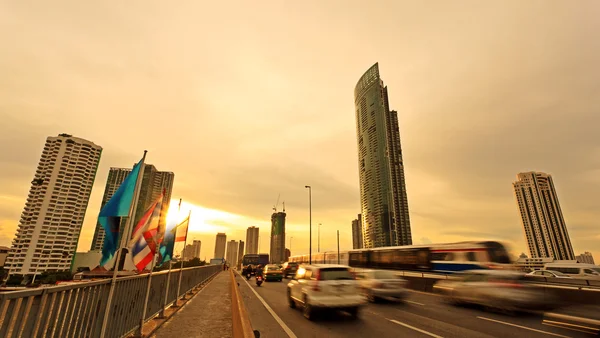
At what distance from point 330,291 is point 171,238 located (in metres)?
7.14

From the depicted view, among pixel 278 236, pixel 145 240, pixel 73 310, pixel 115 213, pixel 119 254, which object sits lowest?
pixel 73 310

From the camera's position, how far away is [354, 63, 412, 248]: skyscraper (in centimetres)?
10950

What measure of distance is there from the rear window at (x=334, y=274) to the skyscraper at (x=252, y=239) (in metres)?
184

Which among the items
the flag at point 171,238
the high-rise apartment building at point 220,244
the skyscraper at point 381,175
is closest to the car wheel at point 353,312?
the flag at point 171,238

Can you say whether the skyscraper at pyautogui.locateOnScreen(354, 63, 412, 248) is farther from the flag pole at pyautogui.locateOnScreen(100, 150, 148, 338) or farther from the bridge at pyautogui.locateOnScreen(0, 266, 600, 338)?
the flag pole at pyautogui.locateOnScreen(100, 150, 148, 338)

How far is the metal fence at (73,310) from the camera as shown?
2.74 m

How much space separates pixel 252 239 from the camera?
19175 centimetres

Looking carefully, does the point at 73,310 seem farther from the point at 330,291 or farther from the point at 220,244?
the point at 220,244

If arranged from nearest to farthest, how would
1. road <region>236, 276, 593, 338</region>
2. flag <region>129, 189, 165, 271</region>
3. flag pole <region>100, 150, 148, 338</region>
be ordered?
1. flag pole <region>100, 150, 148, 338</region>
2. flag <region>129, 189, 165, 271</region>
3. road <region>236, 276, 593, 338</region>

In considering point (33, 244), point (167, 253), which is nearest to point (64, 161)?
point (33, 244)

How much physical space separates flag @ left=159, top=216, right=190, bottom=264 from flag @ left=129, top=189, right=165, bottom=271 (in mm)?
3647

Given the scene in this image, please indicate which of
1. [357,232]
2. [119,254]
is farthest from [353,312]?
[357,232]

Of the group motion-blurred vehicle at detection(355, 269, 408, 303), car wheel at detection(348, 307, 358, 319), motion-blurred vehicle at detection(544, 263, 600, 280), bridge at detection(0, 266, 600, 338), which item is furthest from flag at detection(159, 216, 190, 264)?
motion-blurred vehicle at detection(544, 263, 600, 280)

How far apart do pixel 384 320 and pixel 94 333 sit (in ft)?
26.5
